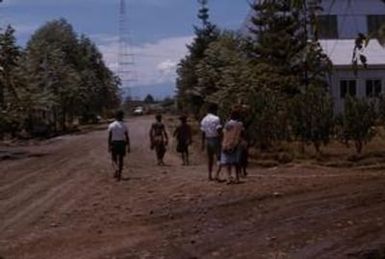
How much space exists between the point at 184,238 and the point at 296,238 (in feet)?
5.72

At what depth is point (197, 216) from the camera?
15.5 m

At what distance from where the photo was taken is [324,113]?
90.5 ft

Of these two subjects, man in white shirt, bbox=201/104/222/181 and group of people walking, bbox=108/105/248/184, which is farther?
man in white shirt, bbox=201/104/222/181

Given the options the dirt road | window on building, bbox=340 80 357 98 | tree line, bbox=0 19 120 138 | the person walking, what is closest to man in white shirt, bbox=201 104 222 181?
the dirt road

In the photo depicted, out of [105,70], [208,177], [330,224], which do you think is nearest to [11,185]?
[208,177]

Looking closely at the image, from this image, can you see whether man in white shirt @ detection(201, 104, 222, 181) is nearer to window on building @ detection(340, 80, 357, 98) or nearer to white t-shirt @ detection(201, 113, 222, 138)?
white t-shirt @ detection(201, 113, 222, 138)

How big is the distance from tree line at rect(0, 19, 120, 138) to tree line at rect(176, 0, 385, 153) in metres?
9.96

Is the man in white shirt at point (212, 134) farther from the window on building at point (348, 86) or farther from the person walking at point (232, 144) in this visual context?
the window on building at point (348, 86)

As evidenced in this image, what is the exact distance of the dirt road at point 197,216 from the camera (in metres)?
12.4

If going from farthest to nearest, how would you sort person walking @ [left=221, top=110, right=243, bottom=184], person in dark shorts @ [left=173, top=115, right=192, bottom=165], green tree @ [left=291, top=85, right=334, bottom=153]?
1. green tree @ [left=291, top=85, right=334, bottom=153]
2. person in dark shorts @ [left=173, top=115, right=192, bottom=165]
3. person walking @ [left=221, top=110, right=243, bottom=184]

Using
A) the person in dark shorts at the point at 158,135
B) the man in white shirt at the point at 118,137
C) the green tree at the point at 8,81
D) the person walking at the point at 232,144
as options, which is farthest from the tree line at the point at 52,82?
the person walking at the point at 232,144

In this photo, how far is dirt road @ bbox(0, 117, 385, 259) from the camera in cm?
1244

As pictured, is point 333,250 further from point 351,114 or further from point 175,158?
point 175,158

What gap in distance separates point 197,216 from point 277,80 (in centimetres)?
2931
